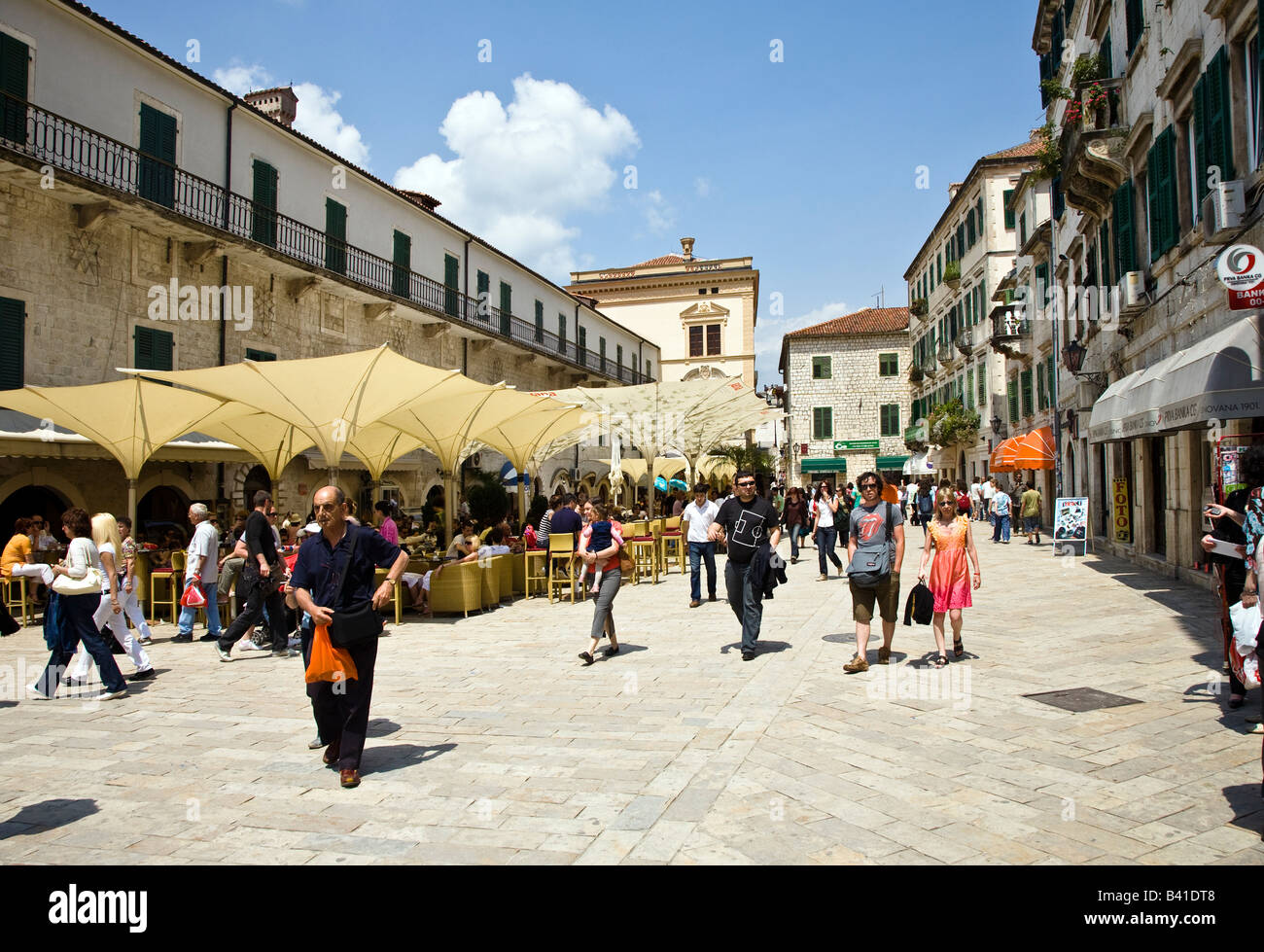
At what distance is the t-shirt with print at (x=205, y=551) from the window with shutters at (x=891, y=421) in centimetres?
4331

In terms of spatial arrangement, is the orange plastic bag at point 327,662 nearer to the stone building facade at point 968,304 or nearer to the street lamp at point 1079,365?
the street lamp at point 1079,365

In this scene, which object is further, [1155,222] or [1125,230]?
[1125,230]

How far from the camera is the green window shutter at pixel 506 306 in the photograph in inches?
1142

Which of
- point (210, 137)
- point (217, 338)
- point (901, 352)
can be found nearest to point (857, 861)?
point (217, 338)

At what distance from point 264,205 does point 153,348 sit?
179 inches

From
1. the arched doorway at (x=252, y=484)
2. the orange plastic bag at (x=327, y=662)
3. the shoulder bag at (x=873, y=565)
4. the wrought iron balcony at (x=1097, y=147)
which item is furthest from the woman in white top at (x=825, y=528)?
the orange plastic bag at (x=327, y=662)

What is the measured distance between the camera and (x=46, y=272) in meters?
13.1

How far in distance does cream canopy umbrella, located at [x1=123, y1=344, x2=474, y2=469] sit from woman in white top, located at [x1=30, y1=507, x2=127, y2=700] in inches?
151

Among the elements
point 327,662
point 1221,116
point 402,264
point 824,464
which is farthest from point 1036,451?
point 824,464

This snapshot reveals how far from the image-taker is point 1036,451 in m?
22.4

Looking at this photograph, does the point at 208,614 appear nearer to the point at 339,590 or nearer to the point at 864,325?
the point at 339,590

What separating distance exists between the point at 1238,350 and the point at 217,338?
16.2 m

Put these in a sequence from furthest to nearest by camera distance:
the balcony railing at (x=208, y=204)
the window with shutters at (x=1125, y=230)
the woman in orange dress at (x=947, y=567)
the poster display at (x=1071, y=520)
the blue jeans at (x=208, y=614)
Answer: the poster display at (x=1071, y=520) < the window with shutters at (x=1125, y=230) < the balcony railing at (x=208, y=204) < the blue jeans at (x=208, y=614) < the woman in orange dress at (x=947, y=567)

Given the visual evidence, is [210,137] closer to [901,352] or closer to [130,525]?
[130,525]
